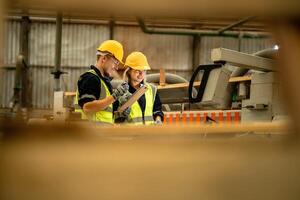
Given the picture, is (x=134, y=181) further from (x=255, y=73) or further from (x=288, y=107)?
(x=255, y=73)

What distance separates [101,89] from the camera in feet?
8.82

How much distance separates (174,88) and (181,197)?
4.66 m

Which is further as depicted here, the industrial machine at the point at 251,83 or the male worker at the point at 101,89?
the industrial machine at the point at 251,83

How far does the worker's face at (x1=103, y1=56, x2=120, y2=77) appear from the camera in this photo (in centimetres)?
279

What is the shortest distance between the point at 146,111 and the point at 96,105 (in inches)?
27.8

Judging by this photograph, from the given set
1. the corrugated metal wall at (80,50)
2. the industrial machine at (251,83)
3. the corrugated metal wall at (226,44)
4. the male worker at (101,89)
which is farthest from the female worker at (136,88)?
the corrugated metal wall at (226,44)

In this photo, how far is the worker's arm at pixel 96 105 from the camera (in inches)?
100

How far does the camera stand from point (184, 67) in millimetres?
10055

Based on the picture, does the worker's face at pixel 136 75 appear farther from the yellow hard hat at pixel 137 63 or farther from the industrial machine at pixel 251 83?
the industrial machine at pixel 251 83

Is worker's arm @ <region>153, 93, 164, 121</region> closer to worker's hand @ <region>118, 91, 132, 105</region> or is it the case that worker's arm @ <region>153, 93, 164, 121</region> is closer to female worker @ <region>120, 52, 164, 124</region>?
female worker @ <region>120, 52, 164, 124</region>

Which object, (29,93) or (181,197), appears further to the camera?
(29,93)

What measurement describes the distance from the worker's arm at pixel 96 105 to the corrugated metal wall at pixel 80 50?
722cm

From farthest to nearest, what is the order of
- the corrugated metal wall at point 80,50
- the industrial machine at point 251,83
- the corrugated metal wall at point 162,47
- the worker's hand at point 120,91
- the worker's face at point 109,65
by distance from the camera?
1. the corrugated metal wall at point 162,47
2. the corrugated metal wall at point 80,50
3. the industrial machine at point 251,83
4. the worker's face at point 109,65
5. the worker's hand at point 120,91

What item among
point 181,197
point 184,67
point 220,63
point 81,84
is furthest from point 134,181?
point 184,67
